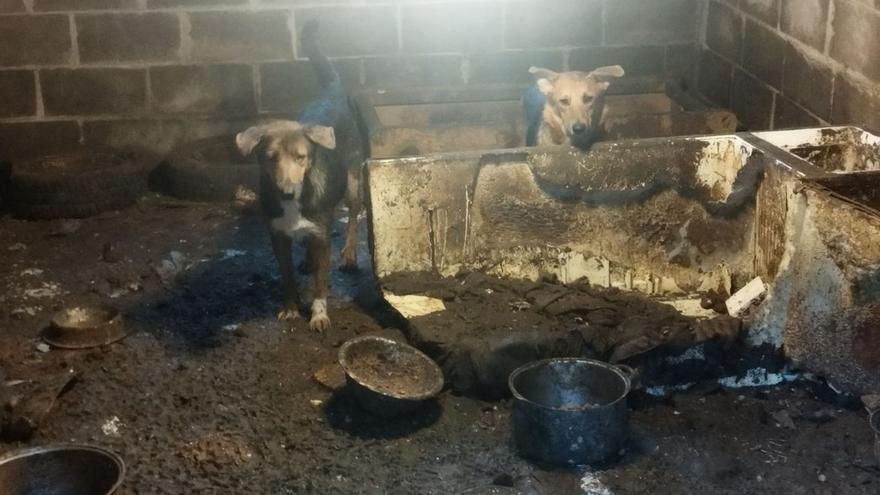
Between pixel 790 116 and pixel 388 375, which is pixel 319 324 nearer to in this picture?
pixel 388 375

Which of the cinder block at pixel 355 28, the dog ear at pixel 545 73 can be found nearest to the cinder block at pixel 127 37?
the cinder block at pixel 355 28

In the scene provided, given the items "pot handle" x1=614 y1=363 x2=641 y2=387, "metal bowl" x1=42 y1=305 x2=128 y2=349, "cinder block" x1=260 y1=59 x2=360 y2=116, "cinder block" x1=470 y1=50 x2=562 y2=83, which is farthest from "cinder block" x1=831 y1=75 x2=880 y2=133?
"metal bowl" x1=42 y1=305 x2=128 y2=349

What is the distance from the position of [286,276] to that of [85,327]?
1019 mm

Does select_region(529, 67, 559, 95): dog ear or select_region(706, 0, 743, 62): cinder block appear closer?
select_region(529, 67, 559, 95): dog ear

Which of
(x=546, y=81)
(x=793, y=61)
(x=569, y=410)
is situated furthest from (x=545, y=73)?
(x=569, y=410)

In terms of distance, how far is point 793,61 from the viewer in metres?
6.77

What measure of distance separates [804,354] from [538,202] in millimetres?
1483

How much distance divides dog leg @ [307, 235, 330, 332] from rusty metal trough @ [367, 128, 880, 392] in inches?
10.7

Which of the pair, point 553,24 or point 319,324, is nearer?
point 319,324

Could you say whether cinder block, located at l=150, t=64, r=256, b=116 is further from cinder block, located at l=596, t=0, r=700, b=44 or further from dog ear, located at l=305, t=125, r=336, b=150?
dog ear, located at l=305, t=125, r=336, b=150

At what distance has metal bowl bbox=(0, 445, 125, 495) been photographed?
393 cm

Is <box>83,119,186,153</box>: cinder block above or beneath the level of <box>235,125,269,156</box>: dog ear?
beneath

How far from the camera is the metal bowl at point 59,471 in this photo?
3.93m

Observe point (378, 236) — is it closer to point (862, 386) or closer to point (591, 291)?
point (591, 291)
